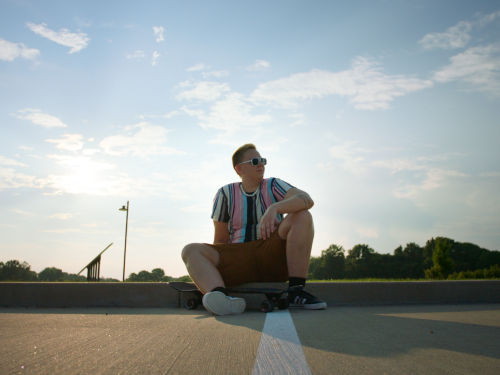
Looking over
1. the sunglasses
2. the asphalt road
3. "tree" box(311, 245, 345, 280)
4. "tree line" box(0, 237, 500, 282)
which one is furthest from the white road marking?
"tree" box(311, 245, 345, 280)

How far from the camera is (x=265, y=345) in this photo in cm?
177

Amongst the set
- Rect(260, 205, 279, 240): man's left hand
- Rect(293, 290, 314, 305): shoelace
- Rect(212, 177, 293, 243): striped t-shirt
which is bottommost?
Rect(293, 290, 314, 305): shoelace

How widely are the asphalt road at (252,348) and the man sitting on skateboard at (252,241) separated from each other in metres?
0.94

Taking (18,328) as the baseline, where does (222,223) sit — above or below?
above

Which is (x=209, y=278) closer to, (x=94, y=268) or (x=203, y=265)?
(x=203, y=265)

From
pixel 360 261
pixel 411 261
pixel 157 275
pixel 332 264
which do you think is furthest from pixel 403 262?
pixel 157 275

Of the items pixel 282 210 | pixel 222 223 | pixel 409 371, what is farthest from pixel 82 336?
pixel 222 223

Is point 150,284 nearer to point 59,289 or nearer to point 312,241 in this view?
point 59,289

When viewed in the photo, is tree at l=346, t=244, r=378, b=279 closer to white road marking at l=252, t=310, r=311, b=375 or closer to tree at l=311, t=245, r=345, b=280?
tree at l=311, t=245, r=345, b=280

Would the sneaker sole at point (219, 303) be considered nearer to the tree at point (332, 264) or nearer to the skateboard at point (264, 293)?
the skateboard at point (264, 293)

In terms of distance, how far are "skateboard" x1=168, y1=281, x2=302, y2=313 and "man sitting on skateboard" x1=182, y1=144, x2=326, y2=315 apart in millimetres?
117

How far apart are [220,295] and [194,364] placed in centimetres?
164

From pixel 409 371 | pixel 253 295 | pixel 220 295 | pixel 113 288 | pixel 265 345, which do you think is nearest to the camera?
pixel 409 371

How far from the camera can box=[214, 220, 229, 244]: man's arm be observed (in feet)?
14.3
